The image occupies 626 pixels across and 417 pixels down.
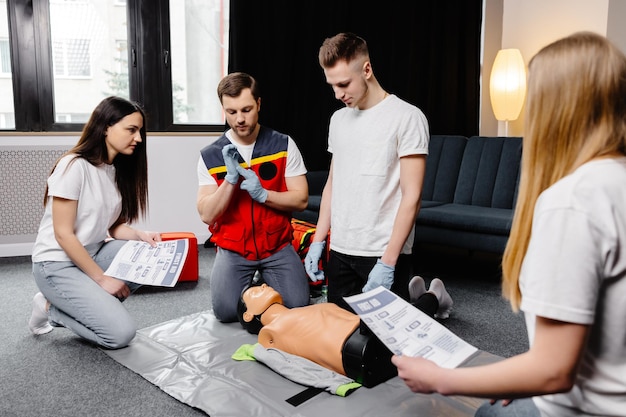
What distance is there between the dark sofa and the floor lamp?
2.48 feet

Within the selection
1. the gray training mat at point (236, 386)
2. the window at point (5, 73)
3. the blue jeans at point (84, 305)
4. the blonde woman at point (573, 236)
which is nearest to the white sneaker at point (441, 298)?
the gray training mat at point (236, 386)

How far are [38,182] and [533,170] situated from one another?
10.9ft

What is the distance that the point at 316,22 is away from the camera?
3.89m

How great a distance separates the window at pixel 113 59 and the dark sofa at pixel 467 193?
1.11 m

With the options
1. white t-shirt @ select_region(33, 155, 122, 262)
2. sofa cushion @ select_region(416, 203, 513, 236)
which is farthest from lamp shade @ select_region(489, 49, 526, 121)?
white t-shirt @ select_region(33, 155, 122, 262)

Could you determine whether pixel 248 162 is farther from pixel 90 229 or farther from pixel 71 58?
pixel 71 58

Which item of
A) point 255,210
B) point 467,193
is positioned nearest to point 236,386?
point 255,210

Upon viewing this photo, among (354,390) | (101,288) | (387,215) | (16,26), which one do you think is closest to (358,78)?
(387,215)

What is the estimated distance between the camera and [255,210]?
2.25 m

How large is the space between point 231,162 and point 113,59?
206 cm

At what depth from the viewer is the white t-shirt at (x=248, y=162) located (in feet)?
7.42

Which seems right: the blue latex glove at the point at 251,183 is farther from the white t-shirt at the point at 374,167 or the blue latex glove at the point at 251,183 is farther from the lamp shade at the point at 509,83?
the lamp shade at the point at 509,83

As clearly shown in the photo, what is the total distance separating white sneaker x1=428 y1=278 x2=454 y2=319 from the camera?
2316 millimetres

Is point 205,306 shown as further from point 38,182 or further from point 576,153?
point 576,153
